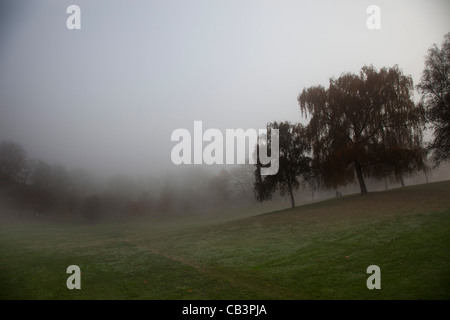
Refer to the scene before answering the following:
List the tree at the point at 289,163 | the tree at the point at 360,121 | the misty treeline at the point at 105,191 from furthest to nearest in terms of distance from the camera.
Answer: the misty treeline at the point at 105,191
the tree at the point at 289,163
the tree at the point at 360,121

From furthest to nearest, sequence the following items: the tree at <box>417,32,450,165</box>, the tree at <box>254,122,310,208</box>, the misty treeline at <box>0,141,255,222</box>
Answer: the misty treeline at <box>0,141,255,222</box>
the tree at <box>254,122,310,208</box>
the tree at <box>417,32,450,165</box>

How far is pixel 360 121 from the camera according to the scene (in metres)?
30.5

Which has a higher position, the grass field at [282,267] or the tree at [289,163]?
the tree at [289,163]

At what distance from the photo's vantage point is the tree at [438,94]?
82.5ft

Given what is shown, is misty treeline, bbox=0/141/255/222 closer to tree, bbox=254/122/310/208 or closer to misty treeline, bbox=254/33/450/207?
tree, bbox=254/122/310/208

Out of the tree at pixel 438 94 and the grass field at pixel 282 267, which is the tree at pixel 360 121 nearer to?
the tree at pixel 438 94

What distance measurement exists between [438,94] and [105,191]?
3440 inches

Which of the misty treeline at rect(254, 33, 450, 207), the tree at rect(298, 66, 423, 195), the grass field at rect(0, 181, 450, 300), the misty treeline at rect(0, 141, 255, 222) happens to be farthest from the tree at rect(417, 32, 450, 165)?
the misty treeline at rect(0, 141, 255, 222)

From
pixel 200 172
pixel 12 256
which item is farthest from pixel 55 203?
pixel 12 256

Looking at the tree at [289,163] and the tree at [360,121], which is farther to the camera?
the tree at [289,163]

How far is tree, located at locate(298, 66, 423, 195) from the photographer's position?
92.1ft

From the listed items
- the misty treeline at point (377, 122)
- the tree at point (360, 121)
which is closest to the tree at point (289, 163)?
the misty treeline at point (377, 122)

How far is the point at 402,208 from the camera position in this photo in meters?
20.1

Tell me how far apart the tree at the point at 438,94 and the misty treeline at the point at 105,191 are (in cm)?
6557
